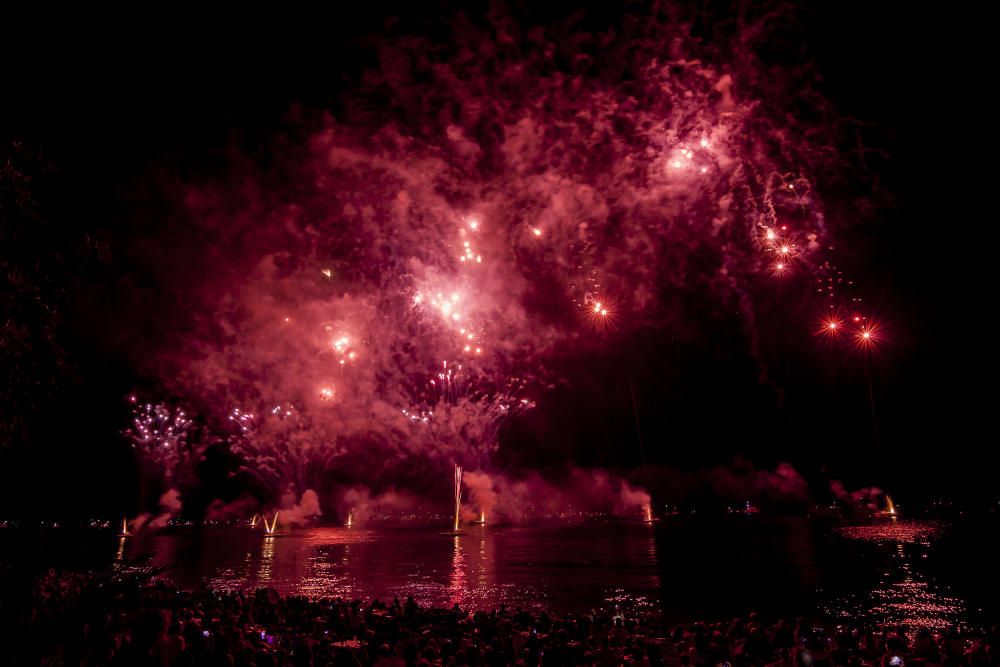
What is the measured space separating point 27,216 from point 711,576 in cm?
3789

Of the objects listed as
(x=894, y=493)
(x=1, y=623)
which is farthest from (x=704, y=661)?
(x=894, y=493)

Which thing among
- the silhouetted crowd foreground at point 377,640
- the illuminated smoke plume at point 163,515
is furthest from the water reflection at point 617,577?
the illuminated smoke plume at point 163,515

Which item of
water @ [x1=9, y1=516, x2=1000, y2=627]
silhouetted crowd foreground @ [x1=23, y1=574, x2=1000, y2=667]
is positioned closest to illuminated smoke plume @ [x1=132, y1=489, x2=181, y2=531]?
water @ [x1=9, y1=516, x2=1000, y2=627]

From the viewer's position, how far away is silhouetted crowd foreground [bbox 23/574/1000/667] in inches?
155

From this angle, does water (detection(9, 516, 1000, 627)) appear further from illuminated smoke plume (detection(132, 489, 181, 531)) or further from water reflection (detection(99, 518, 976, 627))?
illuminated smoke plume (detection(132, 489, 181, 531))

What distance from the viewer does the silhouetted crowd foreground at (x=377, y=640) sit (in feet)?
12.9

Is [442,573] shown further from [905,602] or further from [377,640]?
[377,640]

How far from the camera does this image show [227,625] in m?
11.6

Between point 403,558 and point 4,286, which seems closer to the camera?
point 4,286

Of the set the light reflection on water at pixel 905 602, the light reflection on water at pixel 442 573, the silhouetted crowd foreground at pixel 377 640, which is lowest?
the light reflection on water at pixel 905 602

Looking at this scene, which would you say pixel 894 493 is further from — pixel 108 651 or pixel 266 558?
pixel 108 651

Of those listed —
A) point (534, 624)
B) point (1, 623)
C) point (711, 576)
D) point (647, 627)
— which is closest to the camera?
point (1, 623)

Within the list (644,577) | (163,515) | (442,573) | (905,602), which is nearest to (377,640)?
(442,573)

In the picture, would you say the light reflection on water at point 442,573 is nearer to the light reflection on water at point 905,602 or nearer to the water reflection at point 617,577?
the water reflection at point 617,577
